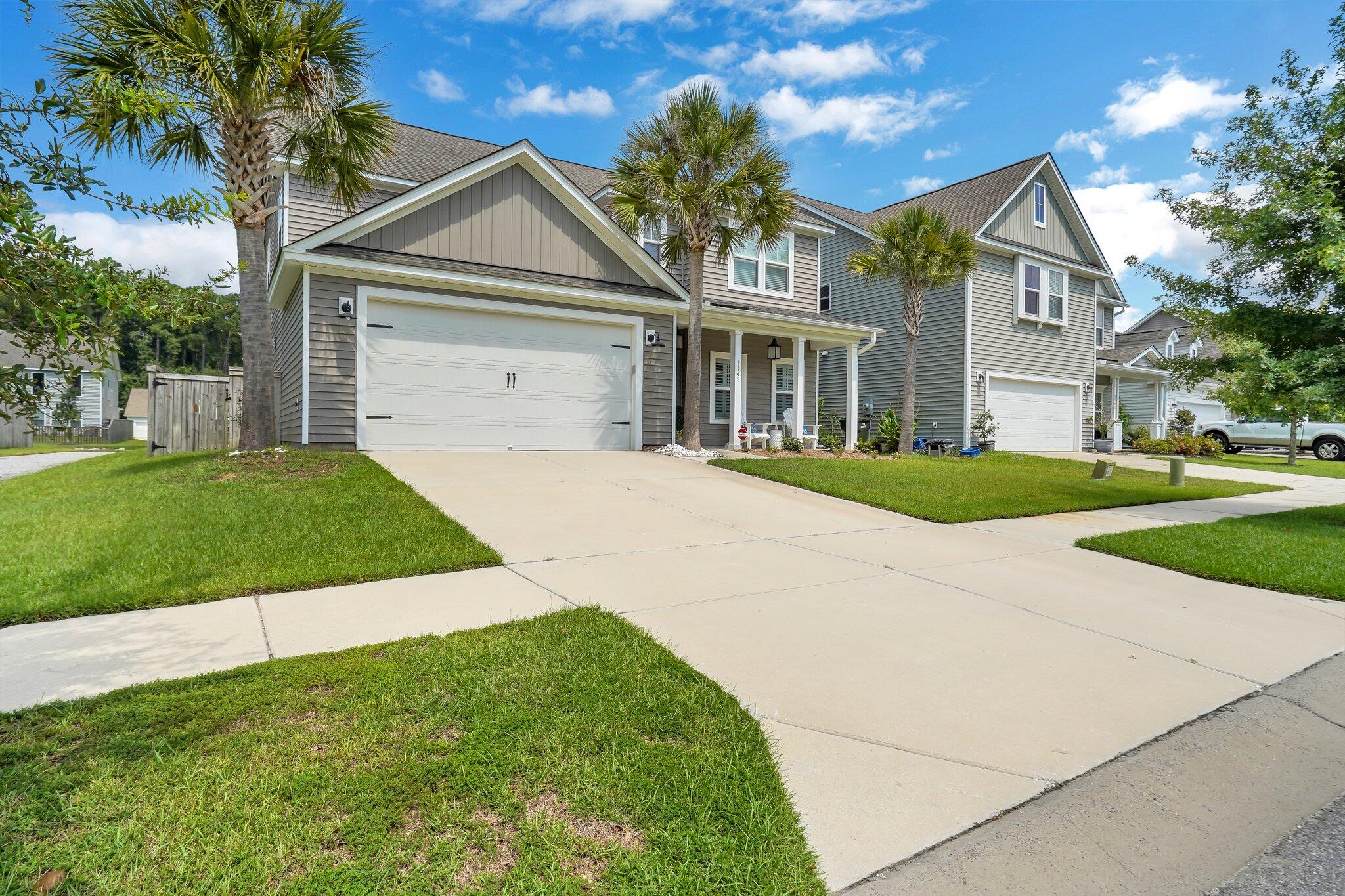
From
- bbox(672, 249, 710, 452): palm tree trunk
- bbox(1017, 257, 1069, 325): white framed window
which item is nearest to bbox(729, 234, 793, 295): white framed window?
bbox(672, 249, 710, 452): palm tree trunk

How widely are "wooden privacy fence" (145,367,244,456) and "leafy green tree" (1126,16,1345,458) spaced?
54.2 feet

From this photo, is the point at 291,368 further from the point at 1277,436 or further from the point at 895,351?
the point at 1277,436

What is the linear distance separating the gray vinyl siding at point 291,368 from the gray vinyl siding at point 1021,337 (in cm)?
1604

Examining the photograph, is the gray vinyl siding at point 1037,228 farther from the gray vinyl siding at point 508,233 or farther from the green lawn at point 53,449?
the green lawn at point 53,449

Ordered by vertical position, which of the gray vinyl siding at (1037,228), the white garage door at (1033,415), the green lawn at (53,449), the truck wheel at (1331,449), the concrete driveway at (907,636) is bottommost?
the concrete driveway at (907,636)

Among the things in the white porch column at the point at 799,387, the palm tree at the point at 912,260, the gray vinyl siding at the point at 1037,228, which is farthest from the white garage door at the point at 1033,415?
the white porch column at the point at 799,387

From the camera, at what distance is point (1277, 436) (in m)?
23.7

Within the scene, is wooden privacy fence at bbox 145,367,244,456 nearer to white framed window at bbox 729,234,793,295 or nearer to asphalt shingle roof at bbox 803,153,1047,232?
white framed window at bbox 729,234,793,295

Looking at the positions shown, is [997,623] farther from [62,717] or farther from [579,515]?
[62,717]

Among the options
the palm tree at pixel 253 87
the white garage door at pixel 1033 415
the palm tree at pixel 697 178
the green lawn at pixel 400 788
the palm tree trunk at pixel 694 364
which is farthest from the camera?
the white garage door at pixel 1033 415

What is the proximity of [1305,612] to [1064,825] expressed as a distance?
13.2 ft

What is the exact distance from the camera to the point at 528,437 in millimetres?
11438

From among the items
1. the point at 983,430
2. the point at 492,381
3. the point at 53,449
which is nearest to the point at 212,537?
the point at 492,381

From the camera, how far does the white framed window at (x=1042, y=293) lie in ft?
63.1
